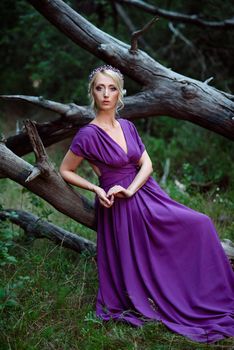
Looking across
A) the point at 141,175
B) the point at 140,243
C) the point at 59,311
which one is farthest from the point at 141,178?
the point at 59,311

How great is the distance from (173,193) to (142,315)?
261 cm

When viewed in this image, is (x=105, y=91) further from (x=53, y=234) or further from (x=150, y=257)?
(x=53, y=234)

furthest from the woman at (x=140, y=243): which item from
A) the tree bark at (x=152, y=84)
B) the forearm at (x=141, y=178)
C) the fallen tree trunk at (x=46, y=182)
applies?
the tree bark at (x=152, y=84)

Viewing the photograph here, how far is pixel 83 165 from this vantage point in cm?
790

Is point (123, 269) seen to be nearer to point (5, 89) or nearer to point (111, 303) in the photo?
point (111, 303)

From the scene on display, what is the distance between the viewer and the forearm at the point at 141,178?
3.70 meters

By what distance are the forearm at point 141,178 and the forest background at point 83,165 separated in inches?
33.0

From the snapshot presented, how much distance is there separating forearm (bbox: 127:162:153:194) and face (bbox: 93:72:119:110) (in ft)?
1.63

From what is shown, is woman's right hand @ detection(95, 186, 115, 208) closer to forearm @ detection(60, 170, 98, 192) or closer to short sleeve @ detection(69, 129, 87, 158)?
forearm @ detection(60, 170, 98, 192)

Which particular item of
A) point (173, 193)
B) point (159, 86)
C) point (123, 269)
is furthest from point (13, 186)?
point (123, 269)

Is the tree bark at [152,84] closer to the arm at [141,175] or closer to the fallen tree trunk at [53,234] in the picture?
the arm at [141,175]

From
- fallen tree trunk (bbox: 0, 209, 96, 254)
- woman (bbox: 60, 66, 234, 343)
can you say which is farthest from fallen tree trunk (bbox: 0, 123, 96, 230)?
fallen tree trunk (bbox: 0, 209, 96, 254)

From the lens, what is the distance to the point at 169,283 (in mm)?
3588

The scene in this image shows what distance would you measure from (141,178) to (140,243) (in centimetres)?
46
